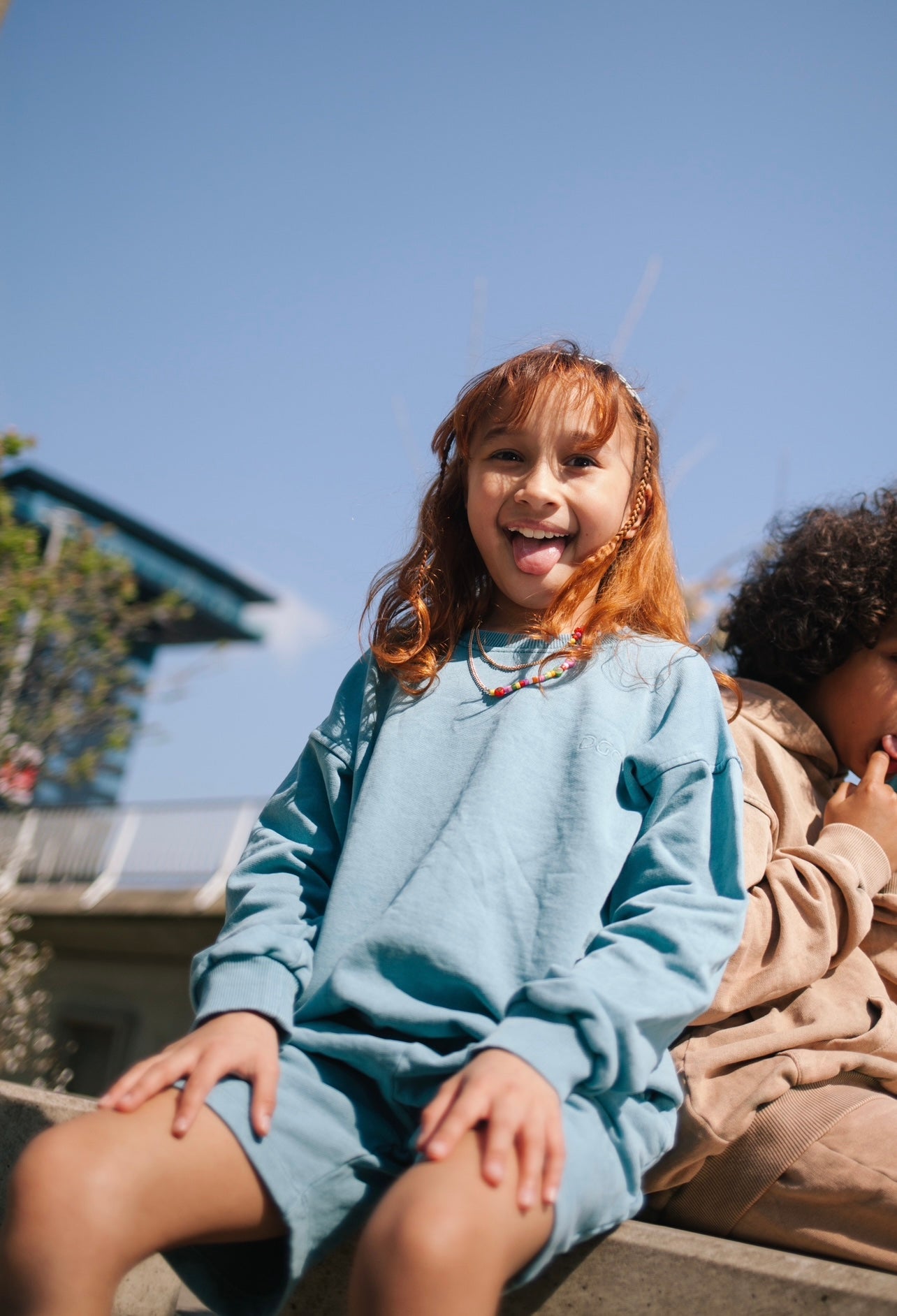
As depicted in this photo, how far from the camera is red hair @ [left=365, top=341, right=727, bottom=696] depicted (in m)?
1.91

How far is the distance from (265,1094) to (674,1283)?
540 mm

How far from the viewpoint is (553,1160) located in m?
1.18

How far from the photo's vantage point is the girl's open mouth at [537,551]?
1.90m

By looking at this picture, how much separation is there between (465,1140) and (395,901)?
39cm

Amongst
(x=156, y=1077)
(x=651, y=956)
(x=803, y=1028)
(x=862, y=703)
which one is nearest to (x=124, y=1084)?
(x=156, y=1077)

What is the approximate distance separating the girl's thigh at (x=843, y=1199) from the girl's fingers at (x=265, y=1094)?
0.75 metres

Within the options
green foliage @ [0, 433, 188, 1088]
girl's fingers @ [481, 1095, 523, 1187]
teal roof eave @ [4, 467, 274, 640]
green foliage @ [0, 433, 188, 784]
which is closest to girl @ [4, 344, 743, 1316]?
girl's fingers @ [481, 1095, 523, 1187]

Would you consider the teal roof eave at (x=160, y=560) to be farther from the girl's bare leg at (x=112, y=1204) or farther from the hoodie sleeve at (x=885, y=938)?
the girl's bare leg at (x=112, y=1204)

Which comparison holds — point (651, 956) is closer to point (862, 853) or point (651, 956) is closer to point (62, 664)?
point (862, 853)

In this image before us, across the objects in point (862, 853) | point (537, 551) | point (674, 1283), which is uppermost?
point (537, 551)

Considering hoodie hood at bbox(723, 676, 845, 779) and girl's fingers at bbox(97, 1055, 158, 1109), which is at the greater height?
hoodie hood at bbox(723, 676, 845, 779)

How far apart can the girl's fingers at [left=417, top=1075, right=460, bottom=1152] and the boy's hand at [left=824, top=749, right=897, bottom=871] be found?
98 cm

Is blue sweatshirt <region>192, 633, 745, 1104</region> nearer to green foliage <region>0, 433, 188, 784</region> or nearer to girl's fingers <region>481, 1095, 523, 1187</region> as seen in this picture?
girl's fingers <region>481, 1095, 523, 1187</region>

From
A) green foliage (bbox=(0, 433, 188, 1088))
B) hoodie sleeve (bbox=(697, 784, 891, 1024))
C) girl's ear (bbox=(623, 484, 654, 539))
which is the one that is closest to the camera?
hoodie sleeve (bbox=(697, 784, 891, 1024))
